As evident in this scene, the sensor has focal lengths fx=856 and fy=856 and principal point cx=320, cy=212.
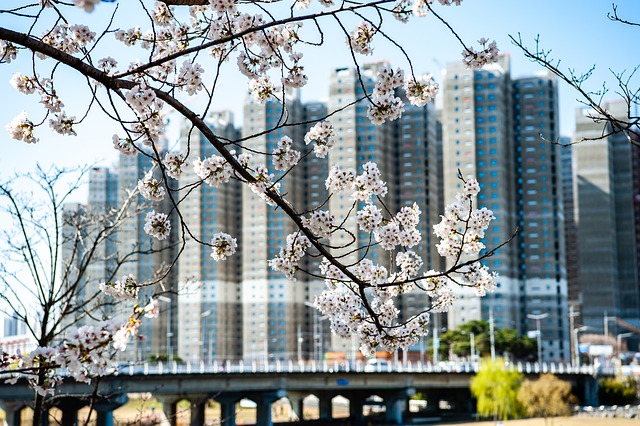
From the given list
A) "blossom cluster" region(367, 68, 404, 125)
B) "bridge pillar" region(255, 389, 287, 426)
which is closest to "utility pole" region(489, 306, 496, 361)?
"bridge pillar" region(255, 389, 287, 426)

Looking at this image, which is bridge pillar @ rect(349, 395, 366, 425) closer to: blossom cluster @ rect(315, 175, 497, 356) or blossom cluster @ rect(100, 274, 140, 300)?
blossom cluster @ rect(315, 175, 497, 356)

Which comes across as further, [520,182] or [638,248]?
[638,248]

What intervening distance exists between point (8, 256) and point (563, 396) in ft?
182

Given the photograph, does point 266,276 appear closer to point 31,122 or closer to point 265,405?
point 265,405

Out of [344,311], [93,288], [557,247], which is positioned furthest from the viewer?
[93,288]

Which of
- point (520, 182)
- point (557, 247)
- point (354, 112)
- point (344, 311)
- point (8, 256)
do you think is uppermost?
point (354, 112)

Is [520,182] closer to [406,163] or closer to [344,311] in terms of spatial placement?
[406,163]

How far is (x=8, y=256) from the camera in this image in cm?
1297

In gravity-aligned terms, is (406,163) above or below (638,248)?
above

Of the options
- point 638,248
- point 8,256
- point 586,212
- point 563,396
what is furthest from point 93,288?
point 8,256

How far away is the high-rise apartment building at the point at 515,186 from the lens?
88.5 metres

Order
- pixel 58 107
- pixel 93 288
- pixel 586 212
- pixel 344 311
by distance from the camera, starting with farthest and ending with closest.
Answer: pixel 586 212
pixel 93 288
pixel 344 311
pixel 58 107

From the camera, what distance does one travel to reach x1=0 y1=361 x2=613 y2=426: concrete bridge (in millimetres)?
44219

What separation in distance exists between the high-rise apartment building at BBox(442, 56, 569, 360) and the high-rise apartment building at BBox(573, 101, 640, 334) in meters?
22.8
